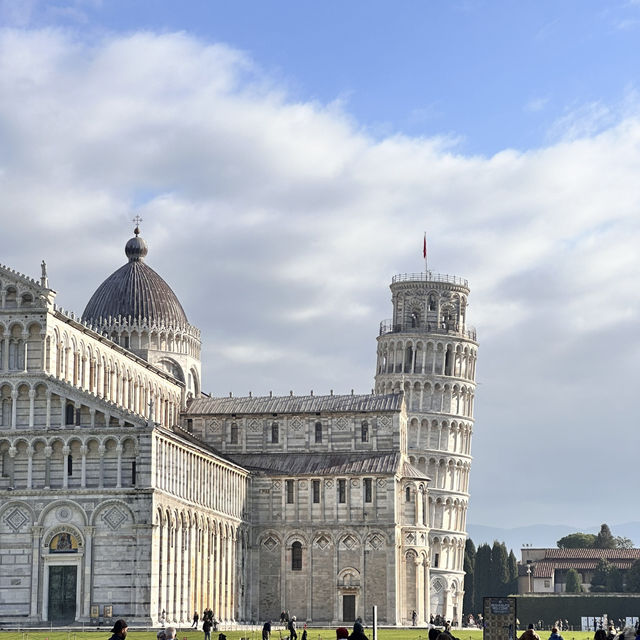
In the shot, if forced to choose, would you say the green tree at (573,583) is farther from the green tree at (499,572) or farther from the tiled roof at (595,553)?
the tiled roof at (595,553)

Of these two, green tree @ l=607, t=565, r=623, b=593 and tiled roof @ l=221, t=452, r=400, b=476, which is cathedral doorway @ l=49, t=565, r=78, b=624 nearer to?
tiled roof @ l=221, t=452, r=400, b=476

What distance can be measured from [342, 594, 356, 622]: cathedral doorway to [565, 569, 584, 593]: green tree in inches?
2501

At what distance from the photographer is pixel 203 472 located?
295 feet

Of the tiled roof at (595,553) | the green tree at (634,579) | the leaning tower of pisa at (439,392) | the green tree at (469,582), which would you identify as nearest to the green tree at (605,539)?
the tiled roof at (595,553)

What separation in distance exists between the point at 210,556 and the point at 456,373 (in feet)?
166

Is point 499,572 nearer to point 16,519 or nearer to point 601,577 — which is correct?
point 601,577

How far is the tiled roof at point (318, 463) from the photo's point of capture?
333ft

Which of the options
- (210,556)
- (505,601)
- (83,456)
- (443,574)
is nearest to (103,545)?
(83,456)

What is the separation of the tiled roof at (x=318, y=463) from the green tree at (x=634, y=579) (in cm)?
6374

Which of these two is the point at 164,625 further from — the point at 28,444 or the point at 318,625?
the point at 318,625

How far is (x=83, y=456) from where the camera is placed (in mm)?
80500

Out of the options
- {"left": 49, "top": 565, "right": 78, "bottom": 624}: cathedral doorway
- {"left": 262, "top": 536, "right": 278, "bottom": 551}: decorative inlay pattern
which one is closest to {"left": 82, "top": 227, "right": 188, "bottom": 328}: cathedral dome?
{"left": 262, "top": 536, "right": 278, "bottom": 551}: decorative inlay pattern

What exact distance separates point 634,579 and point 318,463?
6676cm

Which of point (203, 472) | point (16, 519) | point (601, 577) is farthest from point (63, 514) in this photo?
point (601, 577)
